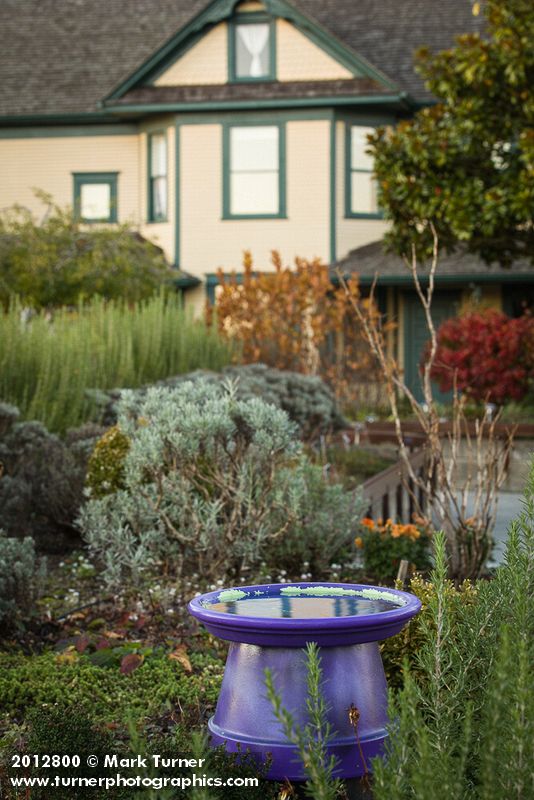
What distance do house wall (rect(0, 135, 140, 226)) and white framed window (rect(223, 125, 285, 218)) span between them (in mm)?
2400

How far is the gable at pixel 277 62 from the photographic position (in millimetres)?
23859

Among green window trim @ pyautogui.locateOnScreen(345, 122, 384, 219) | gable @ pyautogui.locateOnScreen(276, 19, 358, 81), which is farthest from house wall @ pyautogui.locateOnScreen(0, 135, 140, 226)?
green window trim @ pyautogui.locateOnScreen(345, 122, 384, 219)

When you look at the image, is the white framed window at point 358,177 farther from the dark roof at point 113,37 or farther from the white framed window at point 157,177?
the white framed window at point 157,177

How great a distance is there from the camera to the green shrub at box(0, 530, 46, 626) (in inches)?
221

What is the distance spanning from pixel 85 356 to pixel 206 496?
13.8 feet

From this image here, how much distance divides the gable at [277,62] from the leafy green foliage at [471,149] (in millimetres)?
7213

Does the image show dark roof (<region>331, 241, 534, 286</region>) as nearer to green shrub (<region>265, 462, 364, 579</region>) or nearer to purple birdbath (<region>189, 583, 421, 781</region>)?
green shrub (<region>265, 462, 364, 579</region>)

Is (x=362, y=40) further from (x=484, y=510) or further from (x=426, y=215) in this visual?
(x=484, y=510)

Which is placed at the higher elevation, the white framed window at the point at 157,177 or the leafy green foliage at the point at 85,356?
the white framed window at the point at 157,177

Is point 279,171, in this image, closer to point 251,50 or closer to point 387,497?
point 251,50

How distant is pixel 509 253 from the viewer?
18188 mm

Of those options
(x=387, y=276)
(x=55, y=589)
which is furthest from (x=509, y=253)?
(x=55, y=589)

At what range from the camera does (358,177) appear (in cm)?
2452

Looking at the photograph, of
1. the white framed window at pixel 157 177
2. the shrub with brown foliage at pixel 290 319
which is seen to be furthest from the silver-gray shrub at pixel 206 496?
the white framed window at pixel 157 177
